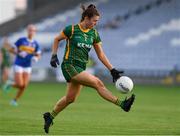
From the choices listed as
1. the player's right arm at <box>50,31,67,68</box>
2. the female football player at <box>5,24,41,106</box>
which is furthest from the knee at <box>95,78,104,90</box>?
the female football player at <box>5,24,41,106</box>

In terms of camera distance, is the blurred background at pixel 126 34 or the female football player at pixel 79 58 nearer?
the female football player at pixel 79 58

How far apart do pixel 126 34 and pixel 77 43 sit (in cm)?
3270

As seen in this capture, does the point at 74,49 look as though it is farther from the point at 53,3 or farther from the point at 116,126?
the point at 53,3

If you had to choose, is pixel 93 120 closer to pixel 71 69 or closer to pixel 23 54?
pixel 71 69

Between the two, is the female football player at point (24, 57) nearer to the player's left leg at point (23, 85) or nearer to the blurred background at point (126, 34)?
the player's left leg at point (23, 85)

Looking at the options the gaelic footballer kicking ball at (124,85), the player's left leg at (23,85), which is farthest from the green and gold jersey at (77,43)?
the player's left leg at (23,85)

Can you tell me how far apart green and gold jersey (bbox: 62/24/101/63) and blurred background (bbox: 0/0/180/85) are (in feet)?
88.6

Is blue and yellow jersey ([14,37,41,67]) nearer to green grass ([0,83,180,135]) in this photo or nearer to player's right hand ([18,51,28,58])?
player's right hand ([18,51,28,58])

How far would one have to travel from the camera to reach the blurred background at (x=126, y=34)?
42.2 meters

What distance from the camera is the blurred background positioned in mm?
42188

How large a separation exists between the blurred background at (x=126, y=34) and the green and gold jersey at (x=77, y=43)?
2700 cm

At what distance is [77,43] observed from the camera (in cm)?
1324

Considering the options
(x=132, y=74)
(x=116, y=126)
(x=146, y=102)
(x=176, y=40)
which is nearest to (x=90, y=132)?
(x=116, y=126)

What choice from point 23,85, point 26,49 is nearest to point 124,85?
point 23,85
